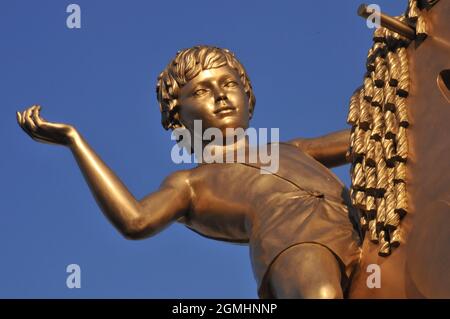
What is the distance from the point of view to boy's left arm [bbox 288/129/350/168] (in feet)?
38.1

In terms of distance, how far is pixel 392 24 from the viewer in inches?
425

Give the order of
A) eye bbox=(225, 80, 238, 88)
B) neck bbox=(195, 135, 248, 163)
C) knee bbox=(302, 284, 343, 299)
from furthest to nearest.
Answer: eye bbox=(225, 80, 238, 88)
neck bbox=(195, 135, 248, 163)
knee bbox=(302, 284, 343, 299)

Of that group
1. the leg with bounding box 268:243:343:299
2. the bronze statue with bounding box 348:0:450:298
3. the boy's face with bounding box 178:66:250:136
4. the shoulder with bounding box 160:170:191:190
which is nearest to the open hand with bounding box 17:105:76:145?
the shoulder with bounding box 160:170:191:190

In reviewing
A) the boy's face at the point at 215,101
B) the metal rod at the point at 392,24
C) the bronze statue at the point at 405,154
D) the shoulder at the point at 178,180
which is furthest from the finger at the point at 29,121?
the metal rod at the point at 392,24

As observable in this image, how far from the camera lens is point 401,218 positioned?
1048 centimetres

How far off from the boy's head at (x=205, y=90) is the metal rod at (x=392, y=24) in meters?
1.14

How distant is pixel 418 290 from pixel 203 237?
166cm

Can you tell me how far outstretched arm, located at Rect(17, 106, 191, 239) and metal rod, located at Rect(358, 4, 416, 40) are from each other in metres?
1.58

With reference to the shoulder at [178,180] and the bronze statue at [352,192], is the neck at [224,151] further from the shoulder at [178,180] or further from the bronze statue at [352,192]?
the shoulder at [178,180]

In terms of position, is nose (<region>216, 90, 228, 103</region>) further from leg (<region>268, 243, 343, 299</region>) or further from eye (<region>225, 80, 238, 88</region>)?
leg (<region>268, 243, 343, 299</region>)

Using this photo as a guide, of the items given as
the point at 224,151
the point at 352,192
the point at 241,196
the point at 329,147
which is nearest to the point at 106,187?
the point at 241,196

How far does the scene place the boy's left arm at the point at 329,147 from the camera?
38.1ft
